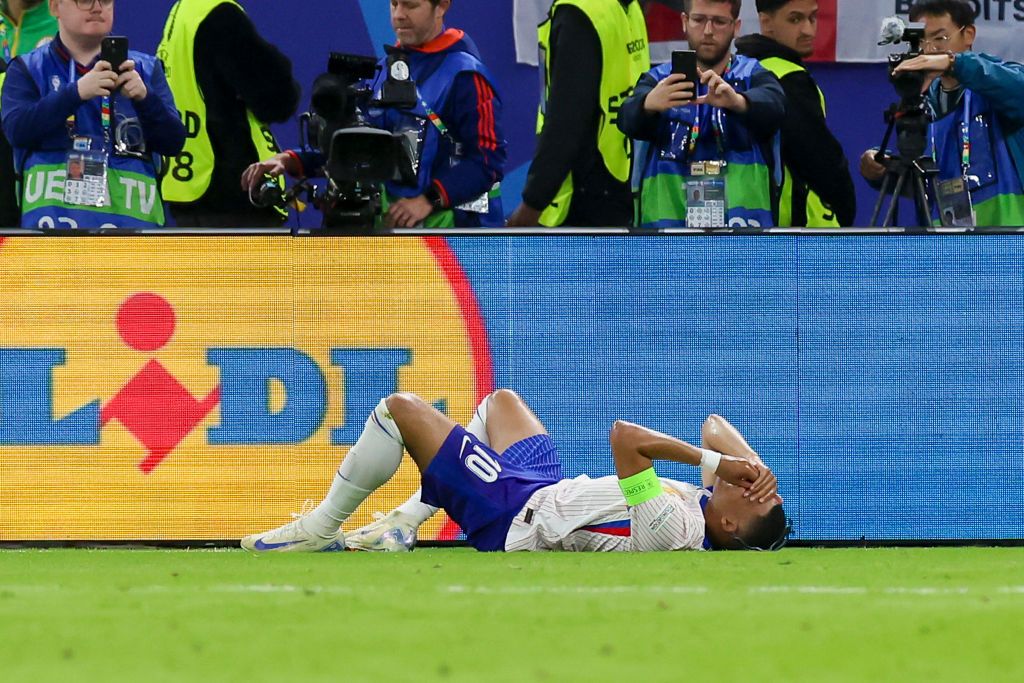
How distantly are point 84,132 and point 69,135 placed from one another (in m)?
0.08

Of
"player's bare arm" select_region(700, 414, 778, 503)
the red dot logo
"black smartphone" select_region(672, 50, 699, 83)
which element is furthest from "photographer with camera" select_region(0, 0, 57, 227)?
"player's bare arm" select_region(700, 414, 778, 503)

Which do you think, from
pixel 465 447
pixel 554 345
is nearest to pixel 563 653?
pixel 465 447

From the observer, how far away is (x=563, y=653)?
13.0 feet

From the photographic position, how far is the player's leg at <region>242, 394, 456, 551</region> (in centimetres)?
717

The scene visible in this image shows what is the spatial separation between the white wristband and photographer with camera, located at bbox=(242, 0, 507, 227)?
8.26ft

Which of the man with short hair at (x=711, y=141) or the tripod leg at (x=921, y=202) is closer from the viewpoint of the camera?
the man with short hair at (x=711, y=141)

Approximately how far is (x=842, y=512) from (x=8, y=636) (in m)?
4.76

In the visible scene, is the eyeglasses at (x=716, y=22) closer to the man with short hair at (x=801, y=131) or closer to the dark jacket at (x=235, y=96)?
the man with short hair at (x=801, y=131)

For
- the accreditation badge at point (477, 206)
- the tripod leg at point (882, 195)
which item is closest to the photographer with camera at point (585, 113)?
the accreditation badge at point (477, 206)

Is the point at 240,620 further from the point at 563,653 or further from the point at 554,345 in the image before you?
the point at 554,345

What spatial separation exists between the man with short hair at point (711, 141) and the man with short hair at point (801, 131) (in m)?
0.33

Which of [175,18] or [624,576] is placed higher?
[175,18]

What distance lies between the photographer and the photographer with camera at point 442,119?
8969mm

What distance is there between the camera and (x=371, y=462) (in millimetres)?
7242
